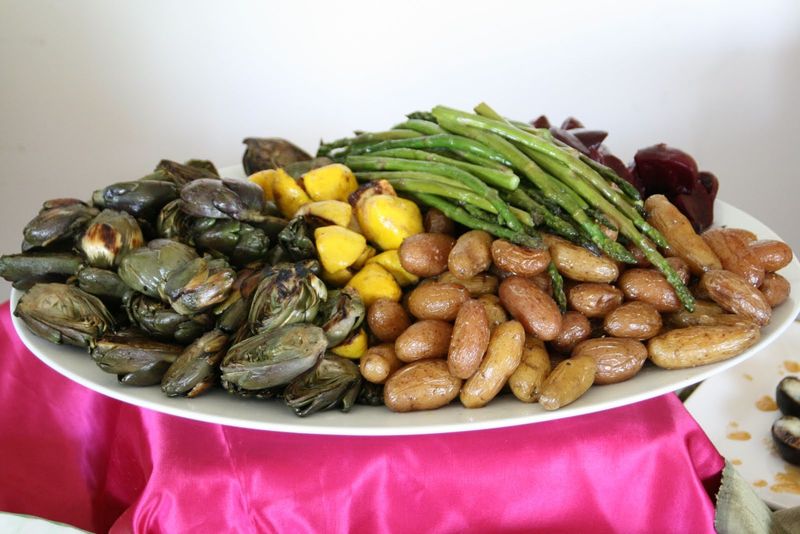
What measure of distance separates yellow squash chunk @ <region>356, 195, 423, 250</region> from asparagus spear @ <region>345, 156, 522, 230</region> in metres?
0.15

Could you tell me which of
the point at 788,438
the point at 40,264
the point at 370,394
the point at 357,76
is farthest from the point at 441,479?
the point at 357,76

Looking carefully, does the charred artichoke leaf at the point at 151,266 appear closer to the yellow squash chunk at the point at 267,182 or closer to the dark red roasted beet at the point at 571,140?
the yellow squash chunk at the point at 267,182

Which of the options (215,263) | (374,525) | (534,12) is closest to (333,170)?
(215,263)

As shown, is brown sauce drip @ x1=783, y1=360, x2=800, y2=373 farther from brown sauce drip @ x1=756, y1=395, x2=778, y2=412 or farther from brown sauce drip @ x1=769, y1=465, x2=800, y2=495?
brown sauce drip @ x1=769, y1=465, x2=800, y2=495

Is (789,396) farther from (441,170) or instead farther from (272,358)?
(272,358)

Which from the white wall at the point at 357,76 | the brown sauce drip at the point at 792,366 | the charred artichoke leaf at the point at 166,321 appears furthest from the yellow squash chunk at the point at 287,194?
the white wall at the point at 357,76

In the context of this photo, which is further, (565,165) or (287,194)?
(287,194)

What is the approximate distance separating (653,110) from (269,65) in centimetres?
231

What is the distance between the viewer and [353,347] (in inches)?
61.9

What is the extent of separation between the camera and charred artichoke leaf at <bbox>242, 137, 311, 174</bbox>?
7.62ft

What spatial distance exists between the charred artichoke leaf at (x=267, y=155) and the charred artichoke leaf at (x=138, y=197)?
1.84ft

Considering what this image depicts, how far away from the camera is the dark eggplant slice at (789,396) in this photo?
6.90 ft

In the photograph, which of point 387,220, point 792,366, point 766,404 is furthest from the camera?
point 792,366

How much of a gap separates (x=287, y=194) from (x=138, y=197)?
1.37 ft
